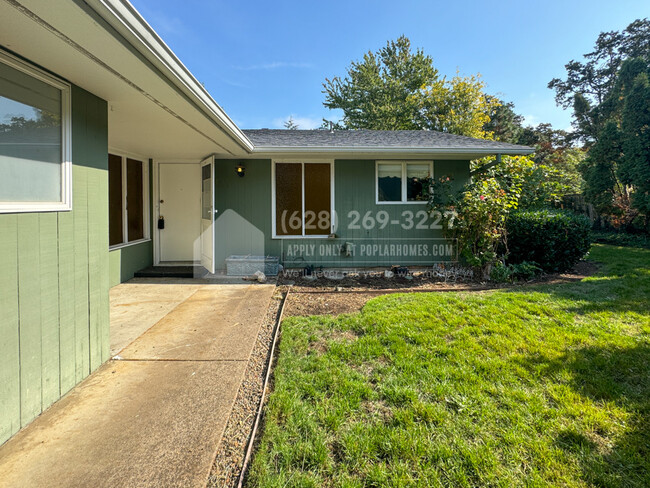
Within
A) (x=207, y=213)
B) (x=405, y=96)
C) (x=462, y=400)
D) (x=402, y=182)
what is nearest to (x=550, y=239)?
(x=402, y=182)

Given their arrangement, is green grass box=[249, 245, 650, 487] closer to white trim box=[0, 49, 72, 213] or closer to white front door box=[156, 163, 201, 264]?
white trim box=[0, 49, 72, 213]

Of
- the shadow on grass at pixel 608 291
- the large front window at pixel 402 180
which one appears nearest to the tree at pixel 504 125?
the shadow on grass at pixel 608 291

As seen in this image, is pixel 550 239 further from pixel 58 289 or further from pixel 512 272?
pixel 58 289

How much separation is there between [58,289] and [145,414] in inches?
42.9

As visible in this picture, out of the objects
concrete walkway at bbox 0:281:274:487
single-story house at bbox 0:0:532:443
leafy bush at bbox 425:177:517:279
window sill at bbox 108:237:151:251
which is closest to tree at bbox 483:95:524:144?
leafy bush at bbox 425:177:517:279

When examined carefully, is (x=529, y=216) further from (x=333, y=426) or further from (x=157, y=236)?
(x=157, y=236)

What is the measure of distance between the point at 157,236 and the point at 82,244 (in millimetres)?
4351

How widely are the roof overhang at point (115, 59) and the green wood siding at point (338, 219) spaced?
2302 millimetres

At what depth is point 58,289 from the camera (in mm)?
2154

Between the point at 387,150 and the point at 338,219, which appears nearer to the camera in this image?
the point at 387,150

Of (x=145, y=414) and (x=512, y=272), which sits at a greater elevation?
(x=512, y=272)

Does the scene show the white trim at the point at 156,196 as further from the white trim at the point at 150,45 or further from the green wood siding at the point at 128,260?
the white trim at the point at 150,45

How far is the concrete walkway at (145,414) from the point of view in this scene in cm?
155

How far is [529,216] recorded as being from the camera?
587cm
